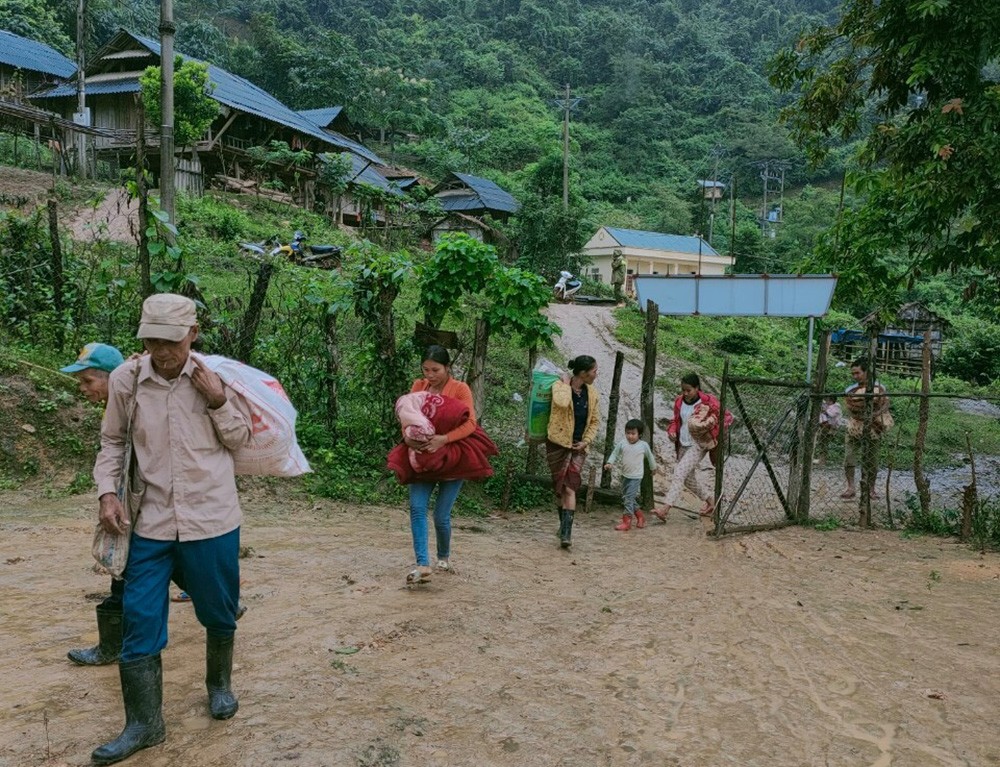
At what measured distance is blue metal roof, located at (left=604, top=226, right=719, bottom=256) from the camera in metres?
39.2

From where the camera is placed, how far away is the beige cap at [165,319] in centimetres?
262

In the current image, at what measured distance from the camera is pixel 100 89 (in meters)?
28.4

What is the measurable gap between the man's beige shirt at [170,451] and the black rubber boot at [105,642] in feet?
3.09

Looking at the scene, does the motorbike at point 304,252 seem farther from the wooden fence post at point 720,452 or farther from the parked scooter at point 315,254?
the wooden fence post at point 720,452

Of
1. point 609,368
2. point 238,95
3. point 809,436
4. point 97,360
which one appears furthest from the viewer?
point 238,95

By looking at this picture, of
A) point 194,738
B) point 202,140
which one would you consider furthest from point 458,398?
point 202,140

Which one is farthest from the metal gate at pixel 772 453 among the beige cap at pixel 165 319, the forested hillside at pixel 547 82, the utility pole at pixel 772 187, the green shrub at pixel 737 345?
the utility pole at pixel 772 187

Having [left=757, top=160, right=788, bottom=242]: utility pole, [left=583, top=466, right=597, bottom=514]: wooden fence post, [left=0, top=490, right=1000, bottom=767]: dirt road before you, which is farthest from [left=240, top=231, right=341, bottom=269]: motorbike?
[left=757, top=160, right=788, bottom=242]: utility pole

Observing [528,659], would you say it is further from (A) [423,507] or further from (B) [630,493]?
(B) [630,493]

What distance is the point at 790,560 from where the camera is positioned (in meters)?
6.61

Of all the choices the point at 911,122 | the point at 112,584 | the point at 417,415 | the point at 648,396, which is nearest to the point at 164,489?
the point at 112,584

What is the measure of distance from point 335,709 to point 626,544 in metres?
4.38

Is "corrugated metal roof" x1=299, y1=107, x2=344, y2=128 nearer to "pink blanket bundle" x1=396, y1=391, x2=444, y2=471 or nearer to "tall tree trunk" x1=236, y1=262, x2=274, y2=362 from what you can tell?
"tall tree trunk" x1=236, y1=262, x2=274, y2=362

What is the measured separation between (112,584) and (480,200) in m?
34.7
